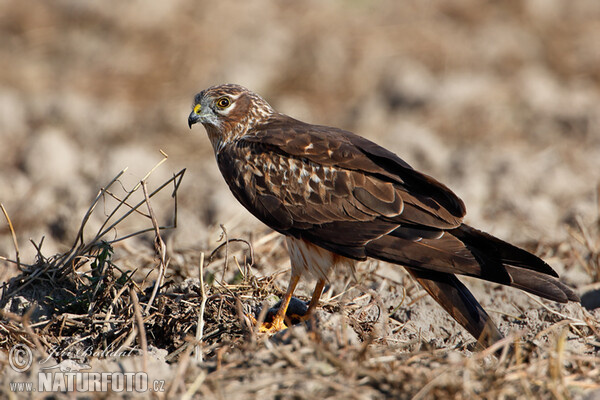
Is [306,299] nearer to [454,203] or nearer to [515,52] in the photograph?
[454,203]

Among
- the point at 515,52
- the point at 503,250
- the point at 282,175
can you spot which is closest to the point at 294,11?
the point at 515,52

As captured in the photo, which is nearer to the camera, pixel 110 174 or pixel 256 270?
pixel 256 270

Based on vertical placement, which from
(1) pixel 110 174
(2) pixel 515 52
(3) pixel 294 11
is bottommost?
(1) pixel 110 174

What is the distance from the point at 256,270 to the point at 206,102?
1310 mm

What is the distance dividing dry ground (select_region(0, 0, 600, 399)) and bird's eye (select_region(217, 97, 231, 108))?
0.95 metres

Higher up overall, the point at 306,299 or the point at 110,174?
the point at 110,174

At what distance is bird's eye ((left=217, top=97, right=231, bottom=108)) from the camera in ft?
18.2

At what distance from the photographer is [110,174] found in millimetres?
7797

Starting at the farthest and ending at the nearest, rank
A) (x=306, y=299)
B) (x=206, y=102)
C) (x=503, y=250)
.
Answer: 1. (x=206, y=102)
2. (x=306, y=299)
3. (x=503, y=250)

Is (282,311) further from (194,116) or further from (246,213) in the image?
(246,213)

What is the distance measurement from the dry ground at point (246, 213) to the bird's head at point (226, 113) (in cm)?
78

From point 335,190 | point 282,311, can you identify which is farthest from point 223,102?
point 282,311

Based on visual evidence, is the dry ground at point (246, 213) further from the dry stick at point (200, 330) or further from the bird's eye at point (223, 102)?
the bird's eye at point (223, 102)

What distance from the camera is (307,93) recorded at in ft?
35.6
